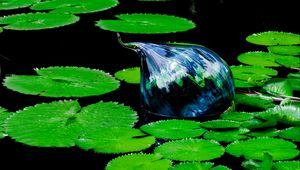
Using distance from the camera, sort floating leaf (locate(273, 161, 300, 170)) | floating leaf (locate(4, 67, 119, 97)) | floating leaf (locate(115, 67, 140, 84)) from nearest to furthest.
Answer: floating leaf (locate(273, 161, 300, 170)) < floating leaf (locate(4, 67, 119, 97)) < floating leaf (locate(115, 67, 140, 84))

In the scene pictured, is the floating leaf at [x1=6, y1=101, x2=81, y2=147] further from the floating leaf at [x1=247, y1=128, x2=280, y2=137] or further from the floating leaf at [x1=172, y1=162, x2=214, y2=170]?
the floating leaf at [x1=247, y1=128, x2=280, y2=137]

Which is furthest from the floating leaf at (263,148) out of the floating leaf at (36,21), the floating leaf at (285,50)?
the floating leaf at (36,21)

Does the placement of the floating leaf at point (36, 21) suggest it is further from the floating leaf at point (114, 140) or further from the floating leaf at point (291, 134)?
the floating leaf at point (291, 134)

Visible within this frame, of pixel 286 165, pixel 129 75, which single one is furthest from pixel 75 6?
pixel 286 165

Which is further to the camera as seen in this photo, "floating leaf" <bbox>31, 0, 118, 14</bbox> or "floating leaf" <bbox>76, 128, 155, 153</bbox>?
"floating leaf" <bbox>31, 0, 118, 14</bbox>

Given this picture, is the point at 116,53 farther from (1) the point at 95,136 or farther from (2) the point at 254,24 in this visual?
(1) the point at 95,136

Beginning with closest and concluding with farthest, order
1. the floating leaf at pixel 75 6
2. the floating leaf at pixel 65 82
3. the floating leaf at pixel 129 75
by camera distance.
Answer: the floating leaf at pixel 65 82, the floating leaf at pixel 129 75, the floating leaf at pixel 75 6

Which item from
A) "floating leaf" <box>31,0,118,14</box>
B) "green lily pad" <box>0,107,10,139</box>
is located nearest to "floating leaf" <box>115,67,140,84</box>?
"green lily pad" <box>0,107,10,139</box>
